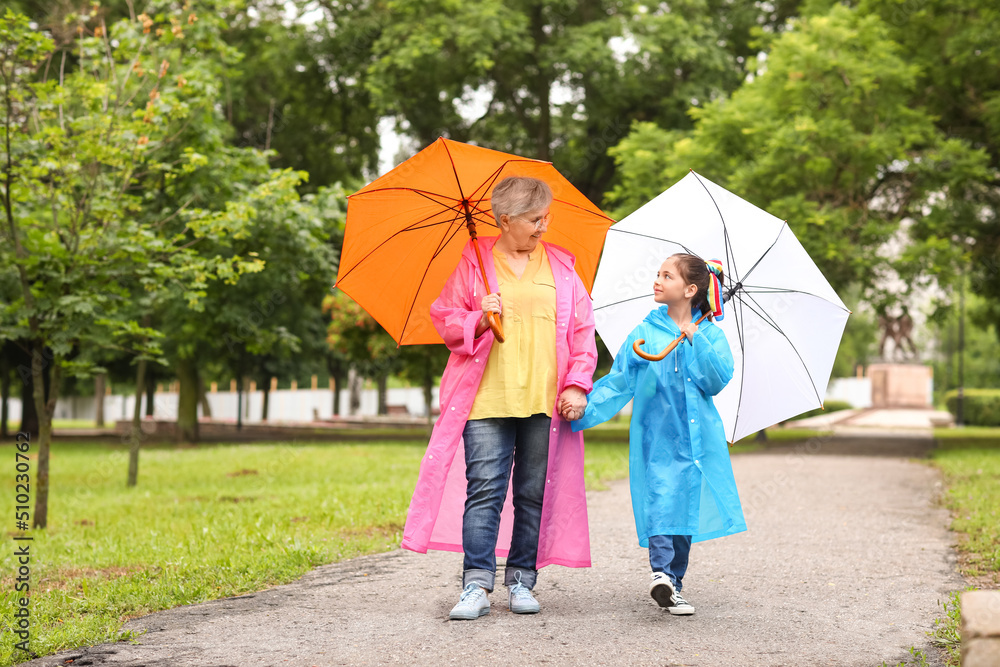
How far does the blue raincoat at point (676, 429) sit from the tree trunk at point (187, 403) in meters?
19.2

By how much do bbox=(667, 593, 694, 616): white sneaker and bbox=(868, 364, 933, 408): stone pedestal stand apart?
4636 cm

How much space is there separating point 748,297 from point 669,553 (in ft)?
4.28

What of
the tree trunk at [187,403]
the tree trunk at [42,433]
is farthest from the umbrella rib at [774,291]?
the tree trunk at [187,403]

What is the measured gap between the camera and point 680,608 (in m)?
4.06

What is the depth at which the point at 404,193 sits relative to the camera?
14.1 ft

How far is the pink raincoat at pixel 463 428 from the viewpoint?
160 inches

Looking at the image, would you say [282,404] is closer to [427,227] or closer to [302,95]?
[302,95]

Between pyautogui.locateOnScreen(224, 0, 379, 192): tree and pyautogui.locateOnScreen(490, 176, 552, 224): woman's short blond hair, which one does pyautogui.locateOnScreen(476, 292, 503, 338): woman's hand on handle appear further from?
pyautogui.locateOnScreen(224, 0, 379, 192): tree

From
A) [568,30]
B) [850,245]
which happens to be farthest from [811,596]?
[568,30]

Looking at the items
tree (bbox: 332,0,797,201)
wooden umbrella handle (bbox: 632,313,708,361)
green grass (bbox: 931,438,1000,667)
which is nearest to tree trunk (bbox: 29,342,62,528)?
wooden umbrella handle (bbox: 632,313,708,361)

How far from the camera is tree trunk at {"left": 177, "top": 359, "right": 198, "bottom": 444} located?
21953mm

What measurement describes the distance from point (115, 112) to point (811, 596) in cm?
683

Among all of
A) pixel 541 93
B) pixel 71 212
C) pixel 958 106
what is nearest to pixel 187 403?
pixel 541 93

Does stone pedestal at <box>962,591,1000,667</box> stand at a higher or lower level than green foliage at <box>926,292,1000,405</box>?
lower
